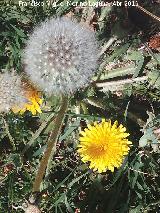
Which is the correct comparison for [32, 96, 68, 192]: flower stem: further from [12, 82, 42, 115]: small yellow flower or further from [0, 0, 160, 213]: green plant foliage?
[12, 82, 42, 115]: small yellow flower

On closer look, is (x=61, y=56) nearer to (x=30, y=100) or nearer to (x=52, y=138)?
(x=52, y=138)

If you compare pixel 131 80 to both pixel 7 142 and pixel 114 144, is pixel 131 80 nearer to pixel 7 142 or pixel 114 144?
pixel 114 144

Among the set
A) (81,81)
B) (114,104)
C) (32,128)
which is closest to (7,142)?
(32,128)

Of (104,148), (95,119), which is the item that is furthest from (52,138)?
(95,119)

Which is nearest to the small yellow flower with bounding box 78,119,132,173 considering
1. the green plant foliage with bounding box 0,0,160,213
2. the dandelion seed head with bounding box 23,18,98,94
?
the green plant foliage with bounding box 0,0,160,213

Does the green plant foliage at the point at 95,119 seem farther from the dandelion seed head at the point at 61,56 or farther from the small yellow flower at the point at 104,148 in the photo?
the dandelion seed head at the point at 61,56

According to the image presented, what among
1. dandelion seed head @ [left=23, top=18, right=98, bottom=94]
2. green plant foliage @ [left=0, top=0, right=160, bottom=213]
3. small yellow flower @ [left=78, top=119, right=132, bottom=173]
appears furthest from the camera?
green plant foliage @ [left=0, top=0, right=160, bottom=213]

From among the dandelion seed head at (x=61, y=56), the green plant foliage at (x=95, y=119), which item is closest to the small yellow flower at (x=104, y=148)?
the green plant foliage at (x=95, y=119)
